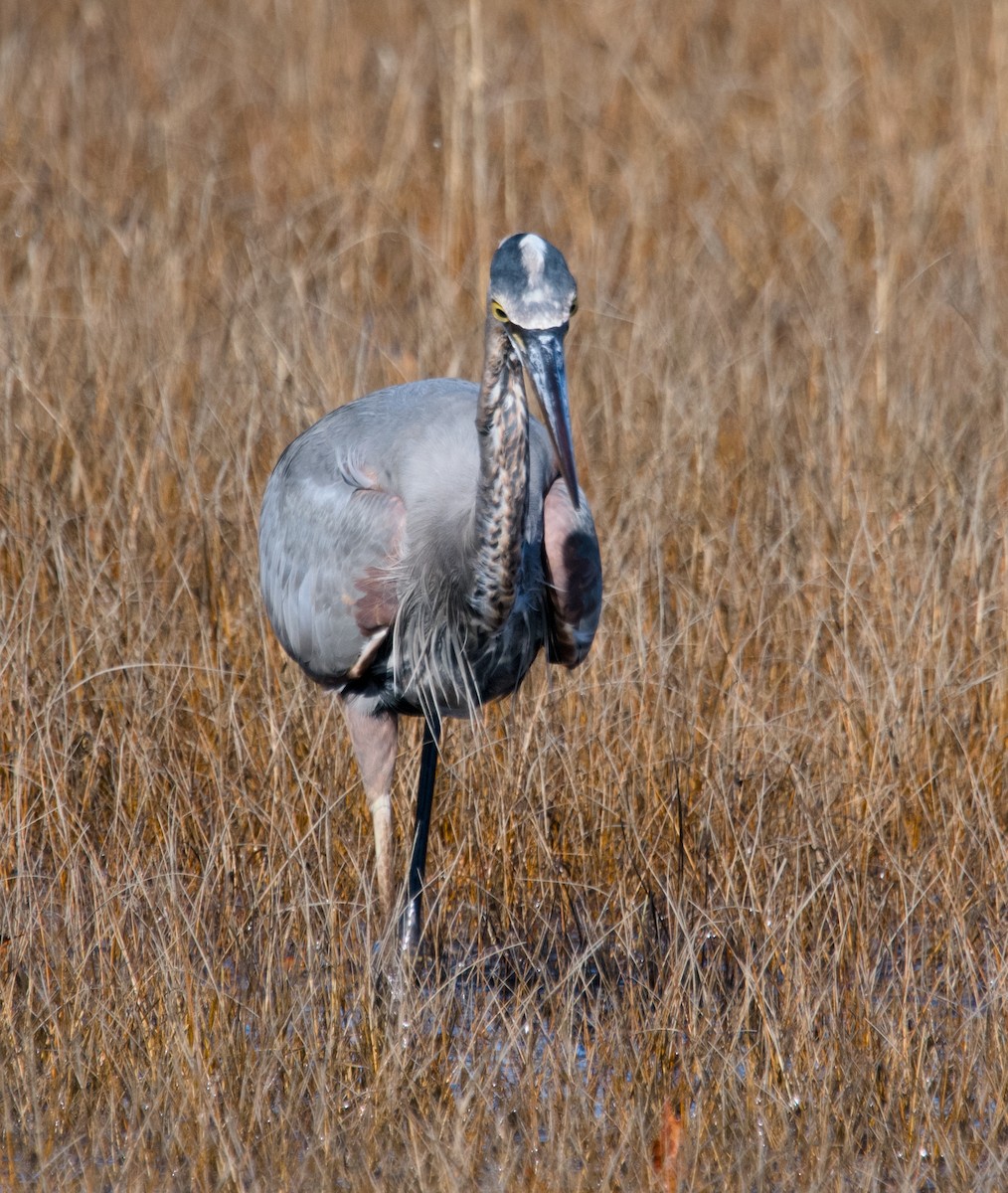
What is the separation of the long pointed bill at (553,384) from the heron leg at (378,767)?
0.84 meters

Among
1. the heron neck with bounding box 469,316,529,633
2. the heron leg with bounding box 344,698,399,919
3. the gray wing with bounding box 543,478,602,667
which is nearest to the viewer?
the heron neck with bounding box 469,316,529,633

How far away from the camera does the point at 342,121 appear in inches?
266

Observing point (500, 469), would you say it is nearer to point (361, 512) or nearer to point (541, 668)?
point (361, 512)

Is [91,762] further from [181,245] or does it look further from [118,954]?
[181,245]

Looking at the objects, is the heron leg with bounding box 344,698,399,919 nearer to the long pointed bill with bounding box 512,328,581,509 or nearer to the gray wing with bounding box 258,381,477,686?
the gray wing with bounding box 258,381,477,686

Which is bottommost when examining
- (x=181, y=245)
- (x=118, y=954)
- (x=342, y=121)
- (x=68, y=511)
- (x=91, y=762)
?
(x=118, y=954)

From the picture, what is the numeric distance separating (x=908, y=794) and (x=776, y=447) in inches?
51.1

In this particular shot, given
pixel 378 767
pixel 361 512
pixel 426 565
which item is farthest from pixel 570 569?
pixel 378 767

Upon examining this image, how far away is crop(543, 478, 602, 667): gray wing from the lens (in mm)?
3100

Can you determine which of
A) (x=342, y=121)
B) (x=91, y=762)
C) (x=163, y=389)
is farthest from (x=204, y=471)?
(x=342, y=121)

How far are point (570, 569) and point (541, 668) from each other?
80 centimetres

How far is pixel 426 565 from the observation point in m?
3.13

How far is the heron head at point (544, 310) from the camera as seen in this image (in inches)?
105

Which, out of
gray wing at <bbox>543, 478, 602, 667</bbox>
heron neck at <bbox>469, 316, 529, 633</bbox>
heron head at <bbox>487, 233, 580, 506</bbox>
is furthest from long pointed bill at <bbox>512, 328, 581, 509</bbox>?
gray wing at <bbox>543, 478, 602, 667</bbox>
